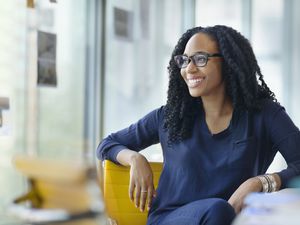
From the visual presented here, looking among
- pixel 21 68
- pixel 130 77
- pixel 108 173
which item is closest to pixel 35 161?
pixel 108 173

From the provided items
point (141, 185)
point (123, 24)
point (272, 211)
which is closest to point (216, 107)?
point (141, 185)

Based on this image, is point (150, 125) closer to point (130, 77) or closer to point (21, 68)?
point (21, 68)

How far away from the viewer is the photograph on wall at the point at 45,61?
322cm

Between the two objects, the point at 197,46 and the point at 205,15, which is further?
the point at 205,15

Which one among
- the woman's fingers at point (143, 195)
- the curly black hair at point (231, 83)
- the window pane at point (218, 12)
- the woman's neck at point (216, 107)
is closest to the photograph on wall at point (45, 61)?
the window pane at point (218, 12)

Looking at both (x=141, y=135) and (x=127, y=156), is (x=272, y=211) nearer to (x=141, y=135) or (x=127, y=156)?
(x=127, y=156)

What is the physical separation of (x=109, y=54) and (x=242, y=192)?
304cm

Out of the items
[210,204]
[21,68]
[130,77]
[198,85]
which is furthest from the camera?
[130,77]

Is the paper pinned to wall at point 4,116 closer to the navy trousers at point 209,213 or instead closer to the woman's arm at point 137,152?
the woman's arm at point 137,152

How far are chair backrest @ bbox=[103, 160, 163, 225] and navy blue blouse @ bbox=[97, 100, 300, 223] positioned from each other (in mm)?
41

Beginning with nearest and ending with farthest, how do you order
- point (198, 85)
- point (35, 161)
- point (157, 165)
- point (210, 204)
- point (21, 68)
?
point (35, 161)
point (210, 204)
point (198, 85)
point (157, 165)
point (21, 68)

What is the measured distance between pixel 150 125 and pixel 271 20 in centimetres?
295

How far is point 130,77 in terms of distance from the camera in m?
4.41

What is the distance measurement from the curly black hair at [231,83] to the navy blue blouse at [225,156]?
0.10 feet
